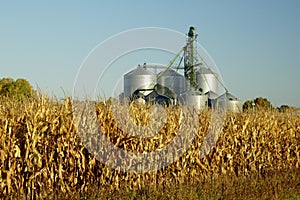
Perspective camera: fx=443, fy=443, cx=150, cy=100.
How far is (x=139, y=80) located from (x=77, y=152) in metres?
20.4

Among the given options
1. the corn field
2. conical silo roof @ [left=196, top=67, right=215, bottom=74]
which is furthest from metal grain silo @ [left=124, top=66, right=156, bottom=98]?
the corn field

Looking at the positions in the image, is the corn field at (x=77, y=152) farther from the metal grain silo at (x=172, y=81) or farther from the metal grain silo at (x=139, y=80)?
the metal grain silo at (x=172, y=81)

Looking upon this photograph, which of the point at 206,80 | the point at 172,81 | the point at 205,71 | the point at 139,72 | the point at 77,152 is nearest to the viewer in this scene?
the point at 77,152

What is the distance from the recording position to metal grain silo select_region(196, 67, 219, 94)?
3524 centimetres

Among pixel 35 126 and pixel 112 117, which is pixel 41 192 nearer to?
pixel 35 126

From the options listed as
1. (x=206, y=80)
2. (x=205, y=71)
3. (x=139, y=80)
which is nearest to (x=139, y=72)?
(x=139, y=80)

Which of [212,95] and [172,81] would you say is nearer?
[172,81]

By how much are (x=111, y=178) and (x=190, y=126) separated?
10.2 feet

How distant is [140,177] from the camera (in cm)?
1098

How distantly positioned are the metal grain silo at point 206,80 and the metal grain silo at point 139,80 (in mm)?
5192

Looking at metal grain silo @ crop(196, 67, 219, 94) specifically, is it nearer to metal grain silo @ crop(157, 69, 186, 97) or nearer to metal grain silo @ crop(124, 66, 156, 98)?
metal grain silo @ crop(157, 69, 186, 97)

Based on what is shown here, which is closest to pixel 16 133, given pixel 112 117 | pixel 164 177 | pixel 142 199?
pixel 112 117

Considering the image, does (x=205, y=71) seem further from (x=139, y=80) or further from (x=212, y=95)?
(x=139, y=80)

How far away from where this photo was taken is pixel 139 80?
30172 millimetres
